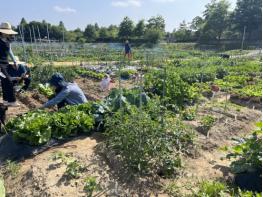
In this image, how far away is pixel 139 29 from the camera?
1474 inches

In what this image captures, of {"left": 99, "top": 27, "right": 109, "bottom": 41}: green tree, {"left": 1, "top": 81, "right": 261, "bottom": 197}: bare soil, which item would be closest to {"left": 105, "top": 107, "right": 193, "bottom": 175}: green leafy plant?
{"left": 1, "top": 81, "right": 261, "bottom": 197}: bare soil

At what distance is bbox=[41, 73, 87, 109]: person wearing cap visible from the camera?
227 inches

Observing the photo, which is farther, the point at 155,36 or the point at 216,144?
the point at 155,36

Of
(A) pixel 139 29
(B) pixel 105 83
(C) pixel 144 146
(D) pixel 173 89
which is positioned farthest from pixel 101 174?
(A) pixel 139 29

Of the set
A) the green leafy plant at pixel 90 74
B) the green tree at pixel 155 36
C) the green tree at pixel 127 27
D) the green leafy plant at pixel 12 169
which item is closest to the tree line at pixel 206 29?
the green tree at pixel 127 27

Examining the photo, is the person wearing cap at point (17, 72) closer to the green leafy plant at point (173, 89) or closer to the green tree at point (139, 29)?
the green leafy plant at point (173, 89)

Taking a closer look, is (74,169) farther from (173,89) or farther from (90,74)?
(90,74)

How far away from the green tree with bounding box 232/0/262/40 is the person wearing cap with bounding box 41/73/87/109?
1484 inches

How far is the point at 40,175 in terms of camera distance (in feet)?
13.3

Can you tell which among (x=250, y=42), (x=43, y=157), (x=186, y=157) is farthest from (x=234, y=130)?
(x=250, y=42)

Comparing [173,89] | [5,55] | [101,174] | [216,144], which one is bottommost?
[216,144]

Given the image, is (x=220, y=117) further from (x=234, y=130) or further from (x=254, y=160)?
(x=254, y=160)

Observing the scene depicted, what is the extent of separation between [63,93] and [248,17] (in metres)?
38.9

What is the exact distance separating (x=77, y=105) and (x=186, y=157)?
2.07 m
